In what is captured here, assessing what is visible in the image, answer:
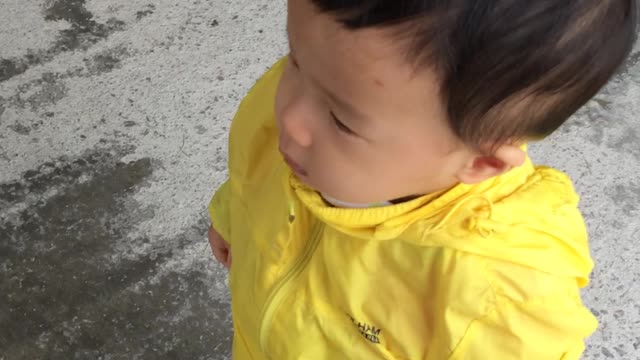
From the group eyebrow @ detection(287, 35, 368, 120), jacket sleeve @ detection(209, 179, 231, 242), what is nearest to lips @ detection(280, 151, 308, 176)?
eyebrow @ detection(287, 35, 368, 120)

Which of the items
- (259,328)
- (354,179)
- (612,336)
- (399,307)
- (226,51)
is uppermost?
(354,179)

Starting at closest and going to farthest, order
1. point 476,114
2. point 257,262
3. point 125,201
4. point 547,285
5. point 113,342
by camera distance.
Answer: point 476,114, point 547,285, point 257,262, point 113,342, point 125,201

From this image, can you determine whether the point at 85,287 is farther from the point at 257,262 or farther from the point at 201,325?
the point at 257,262

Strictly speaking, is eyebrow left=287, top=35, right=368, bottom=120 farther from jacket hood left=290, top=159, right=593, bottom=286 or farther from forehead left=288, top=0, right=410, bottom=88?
jacket hood left=290, top=159, right=593, bottom=286

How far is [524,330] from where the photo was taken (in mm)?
808

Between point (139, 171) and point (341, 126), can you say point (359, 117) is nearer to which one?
point (341, 126)

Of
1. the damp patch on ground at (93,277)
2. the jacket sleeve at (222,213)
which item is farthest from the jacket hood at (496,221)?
the damp patch on ground at (93,277)

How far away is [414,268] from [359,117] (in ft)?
0.62

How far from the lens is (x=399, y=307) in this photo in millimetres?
876

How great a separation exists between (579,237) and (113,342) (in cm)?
94

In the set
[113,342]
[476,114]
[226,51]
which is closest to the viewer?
[476,114]

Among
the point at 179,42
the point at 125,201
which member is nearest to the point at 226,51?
the point at 179,42

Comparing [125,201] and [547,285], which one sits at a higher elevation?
[547,285]

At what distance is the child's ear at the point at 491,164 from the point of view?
75 centimetres
